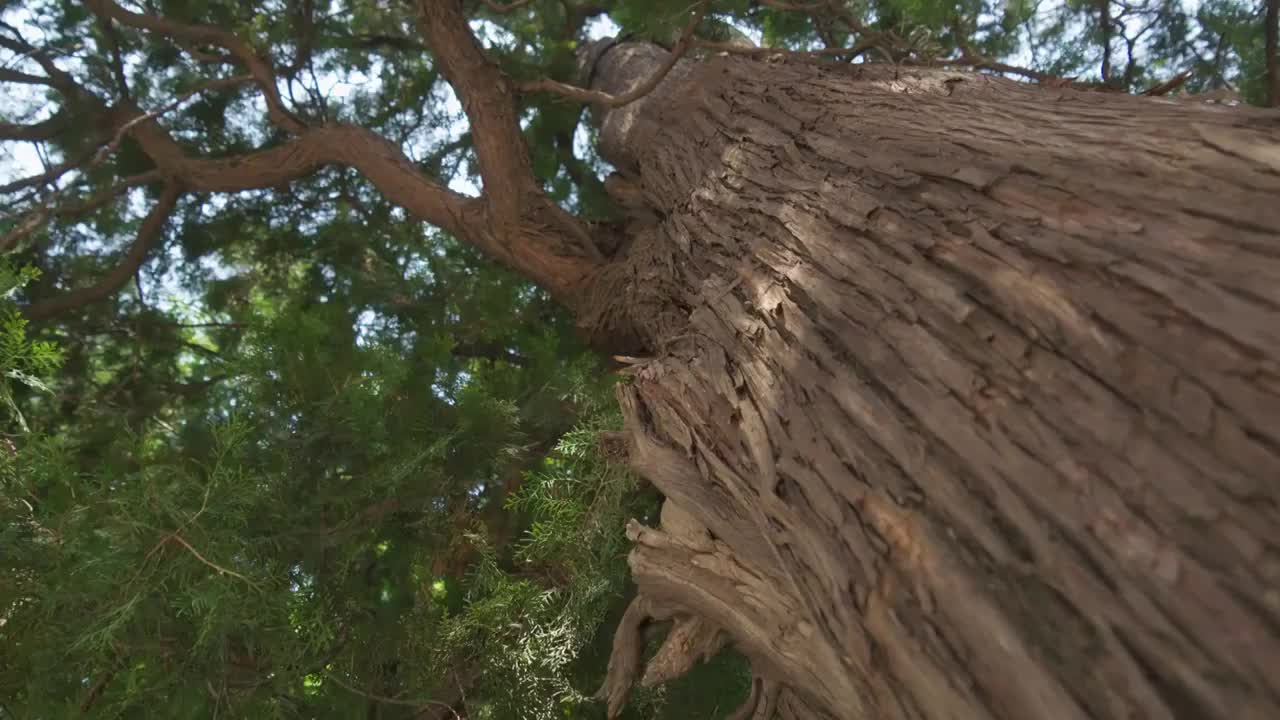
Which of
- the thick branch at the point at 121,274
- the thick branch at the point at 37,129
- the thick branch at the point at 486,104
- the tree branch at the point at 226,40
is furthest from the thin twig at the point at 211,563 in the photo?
the thick branch at the point at 37,129

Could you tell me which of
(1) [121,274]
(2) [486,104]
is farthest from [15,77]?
(2) [486,104]

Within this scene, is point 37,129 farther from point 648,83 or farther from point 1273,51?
point 1273,51

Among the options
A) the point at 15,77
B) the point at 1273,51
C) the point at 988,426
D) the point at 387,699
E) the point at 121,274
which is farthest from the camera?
the point at 121,274

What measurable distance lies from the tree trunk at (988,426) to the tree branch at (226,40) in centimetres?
305

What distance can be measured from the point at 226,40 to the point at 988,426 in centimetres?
430

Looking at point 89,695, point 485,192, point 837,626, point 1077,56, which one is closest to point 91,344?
point 485,192

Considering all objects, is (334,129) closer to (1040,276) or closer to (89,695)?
(89,695)

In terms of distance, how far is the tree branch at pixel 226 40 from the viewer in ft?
Result: 13.7

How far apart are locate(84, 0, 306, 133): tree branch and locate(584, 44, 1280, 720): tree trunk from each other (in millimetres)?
3055

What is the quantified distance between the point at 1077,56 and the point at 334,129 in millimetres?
4138

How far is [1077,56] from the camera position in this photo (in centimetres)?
476

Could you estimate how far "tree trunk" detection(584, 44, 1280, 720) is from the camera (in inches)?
36.3

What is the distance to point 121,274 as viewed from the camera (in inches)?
191

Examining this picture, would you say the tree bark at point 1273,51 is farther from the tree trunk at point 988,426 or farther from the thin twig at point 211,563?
the thin twig at point 211,563
